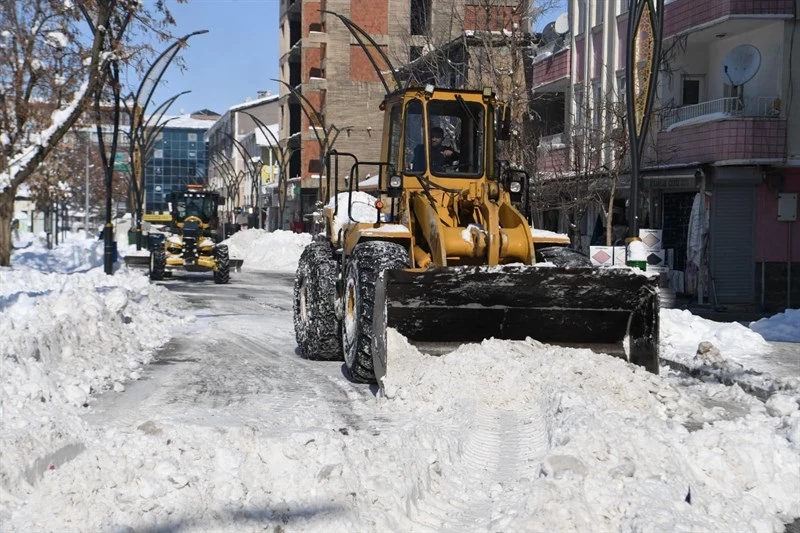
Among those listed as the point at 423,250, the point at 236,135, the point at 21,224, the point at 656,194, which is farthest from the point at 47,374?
the point at 236,135

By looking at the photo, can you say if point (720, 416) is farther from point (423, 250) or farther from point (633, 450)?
point (423, 250)

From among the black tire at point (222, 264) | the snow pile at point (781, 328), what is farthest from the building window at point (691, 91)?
the black tire at point (222, 264)

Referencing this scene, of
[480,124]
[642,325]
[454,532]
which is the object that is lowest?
[454,532]

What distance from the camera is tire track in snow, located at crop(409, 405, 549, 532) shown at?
6.37m

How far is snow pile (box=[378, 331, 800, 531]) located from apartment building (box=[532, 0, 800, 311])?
14.2m

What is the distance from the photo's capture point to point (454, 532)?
6.11 metres

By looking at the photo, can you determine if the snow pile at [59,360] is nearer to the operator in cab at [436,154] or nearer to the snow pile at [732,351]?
the operator in cab at [436,154]

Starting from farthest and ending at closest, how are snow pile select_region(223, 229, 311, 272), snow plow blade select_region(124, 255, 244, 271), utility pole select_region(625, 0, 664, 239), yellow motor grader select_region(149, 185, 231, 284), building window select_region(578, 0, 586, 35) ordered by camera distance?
snow pile select_region(223, 229, 311, 272) < building window select_region(578, 0, 586, 35) < snow plow blade select_region(124, 255, 244, 271) < yellow motor grader select_region(149, 185, 231, 284) < utility pole select_region(625, 0, 664, 239)

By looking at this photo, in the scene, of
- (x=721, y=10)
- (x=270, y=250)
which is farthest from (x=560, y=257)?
(x=270, y=250)

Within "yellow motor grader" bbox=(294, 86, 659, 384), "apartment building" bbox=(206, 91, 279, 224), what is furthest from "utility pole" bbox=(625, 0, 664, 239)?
"apartment building" bbox=(206, 91, 279, 224)

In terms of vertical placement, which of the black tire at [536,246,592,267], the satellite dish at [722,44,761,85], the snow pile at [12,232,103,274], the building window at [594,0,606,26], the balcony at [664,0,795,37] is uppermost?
the building window at [594,0,606,26]

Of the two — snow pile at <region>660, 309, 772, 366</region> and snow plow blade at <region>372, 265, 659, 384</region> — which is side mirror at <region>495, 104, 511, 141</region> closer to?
snow plow blade at <region>372, 265, 659, 384</region>

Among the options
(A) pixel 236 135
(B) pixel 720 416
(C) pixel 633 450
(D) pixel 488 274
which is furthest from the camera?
(A) pixel 236 135

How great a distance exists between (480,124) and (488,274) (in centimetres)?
245
